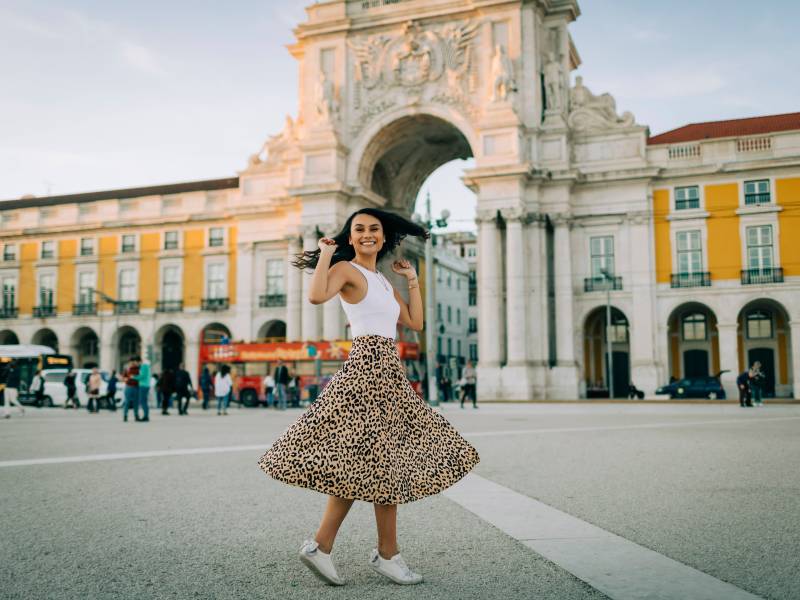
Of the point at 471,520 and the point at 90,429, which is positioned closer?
the point at 471,520

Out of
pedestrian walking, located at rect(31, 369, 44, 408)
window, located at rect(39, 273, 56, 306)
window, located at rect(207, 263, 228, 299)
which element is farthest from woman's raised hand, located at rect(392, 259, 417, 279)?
window, located at rect(39, 273, 56, 306)

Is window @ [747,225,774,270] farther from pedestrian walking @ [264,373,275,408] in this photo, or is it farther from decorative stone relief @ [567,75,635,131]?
pedestrian walking @ [264,373,275,408]

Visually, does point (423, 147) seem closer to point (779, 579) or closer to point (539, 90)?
point (539, 90)

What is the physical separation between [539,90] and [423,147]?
873 centimetres

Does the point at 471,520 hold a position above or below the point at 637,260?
below

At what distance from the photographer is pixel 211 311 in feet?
155

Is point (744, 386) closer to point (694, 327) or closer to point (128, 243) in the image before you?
point (694, 327)

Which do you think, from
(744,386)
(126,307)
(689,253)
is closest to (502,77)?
(689,253)

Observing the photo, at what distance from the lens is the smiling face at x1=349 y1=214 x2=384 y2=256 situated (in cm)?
463

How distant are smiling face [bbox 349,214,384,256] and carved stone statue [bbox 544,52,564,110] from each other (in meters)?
36.7

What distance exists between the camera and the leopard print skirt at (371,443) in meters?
4.02

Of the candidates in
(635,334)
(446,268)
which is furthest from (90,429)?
(446,268)

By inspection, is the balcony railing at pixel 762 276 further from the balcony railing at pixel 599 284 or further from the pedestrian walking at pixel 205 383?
the pedestrian walking at pixel 205 383

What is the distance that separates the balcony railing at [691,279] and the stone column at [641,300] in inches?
43.4
